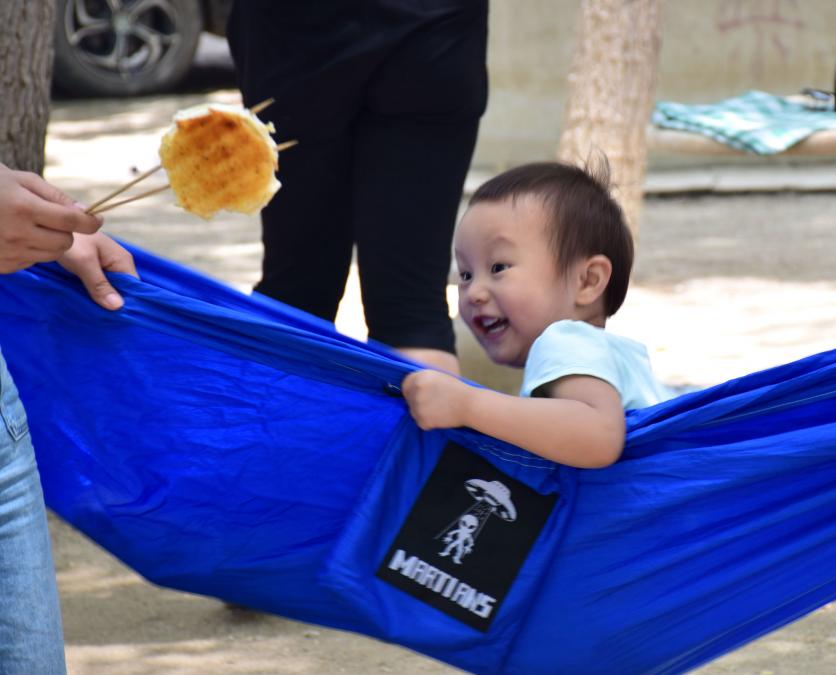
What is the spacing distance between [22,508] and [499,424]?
0.69 meters

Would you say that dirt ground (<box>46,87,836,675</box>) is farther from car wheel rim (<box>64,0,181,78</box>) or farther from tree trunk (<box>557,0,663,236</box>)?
tree trunk (<box>557,0,663,236</box>)

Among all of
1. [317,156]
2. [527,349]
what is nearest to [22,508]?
[527,349]

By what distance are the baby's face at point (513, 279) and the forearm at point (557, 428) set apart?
0.31m

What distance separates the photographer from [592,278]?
2.37m

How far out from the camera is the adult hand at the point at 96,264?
2.29 m

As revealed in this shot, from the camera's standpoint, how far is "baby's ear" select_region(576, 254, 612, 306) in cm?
235

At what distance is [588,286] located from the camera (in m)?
2.36

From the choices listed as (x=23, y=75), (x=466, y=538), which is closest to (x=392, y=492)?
(x=466, y=538)

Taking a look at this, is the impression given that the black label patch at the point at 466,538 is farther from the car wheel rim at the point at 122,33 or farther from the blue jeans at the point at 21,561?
the car wheel rim at the point at 122,33

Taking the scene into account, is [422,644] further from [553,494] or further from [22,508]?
[22,508]

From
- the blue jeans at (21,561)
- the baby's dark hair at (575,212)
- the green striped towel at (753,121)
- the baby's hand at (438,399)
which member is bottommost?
the blue jeans at (21,561)

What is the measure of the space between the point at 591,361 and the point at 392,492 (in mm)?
391

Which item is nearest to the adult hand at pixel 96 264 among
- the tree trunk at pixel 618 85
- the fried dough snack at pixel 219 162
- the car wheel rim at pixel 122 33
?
the fried dough snack at pixel 219 162

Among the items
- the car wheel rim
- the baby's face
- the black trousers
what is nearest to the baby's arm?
the baby's face
